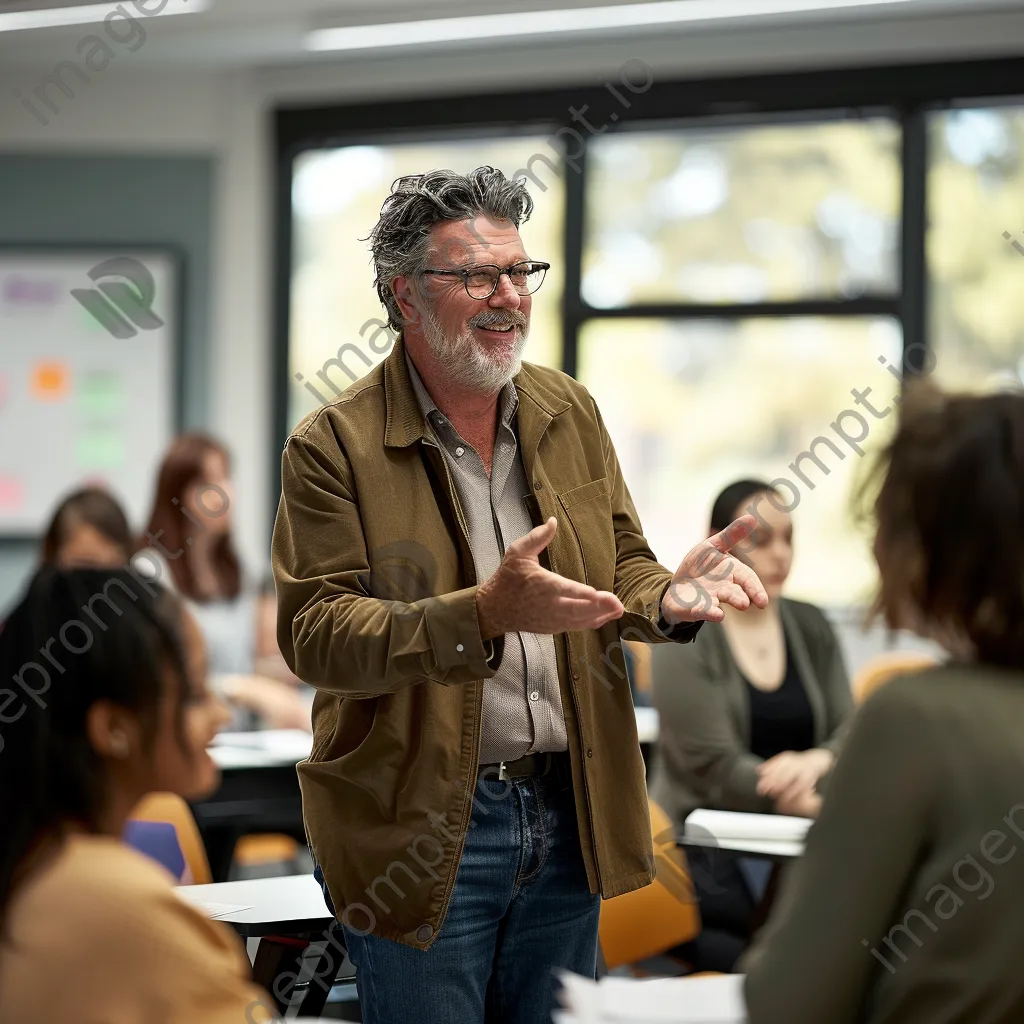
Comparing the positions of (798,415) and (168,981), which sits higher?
(798,415)

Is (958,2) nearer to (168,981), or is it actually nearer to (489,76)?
(489,76)

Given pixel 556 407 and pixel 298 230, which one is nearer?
pixel 556 407

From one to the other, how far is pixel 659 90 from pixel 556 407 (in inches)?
162

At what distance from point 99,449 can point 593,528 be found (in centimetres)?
476

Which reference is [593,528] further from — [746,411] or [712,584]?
[746,411]

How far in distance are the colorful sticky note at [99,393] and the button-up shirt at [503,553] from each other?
4573 millimetres

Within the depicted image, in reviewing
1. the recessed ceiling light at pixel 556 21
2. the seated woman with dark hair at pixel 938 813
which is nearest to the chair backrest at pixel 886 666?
the seated woman with dark hair at pixel 938 813

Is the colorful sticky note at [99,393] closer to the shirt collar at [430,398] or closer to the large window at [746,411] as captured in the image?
the large window at [746,411]

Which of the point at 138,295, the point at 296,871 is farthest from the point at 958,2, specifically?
the point at 296,871

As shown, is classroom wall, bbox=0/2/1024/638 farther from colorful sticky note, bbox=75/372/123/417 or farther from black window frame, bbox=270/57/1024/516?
colorful sticky note, bbox=75/372/123/417

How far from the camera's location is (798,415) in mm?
5602

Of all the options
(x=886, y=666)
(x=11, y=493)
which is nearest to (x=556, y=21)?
(x=886, y=666)

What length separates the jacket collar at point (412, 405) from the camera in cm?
182

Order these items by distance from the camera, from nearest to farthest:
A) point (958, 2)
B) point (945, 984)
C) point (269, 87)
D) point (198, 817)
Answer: point (945, 984) → point (198, 817) → point (958, 2) → point (269, 87)
